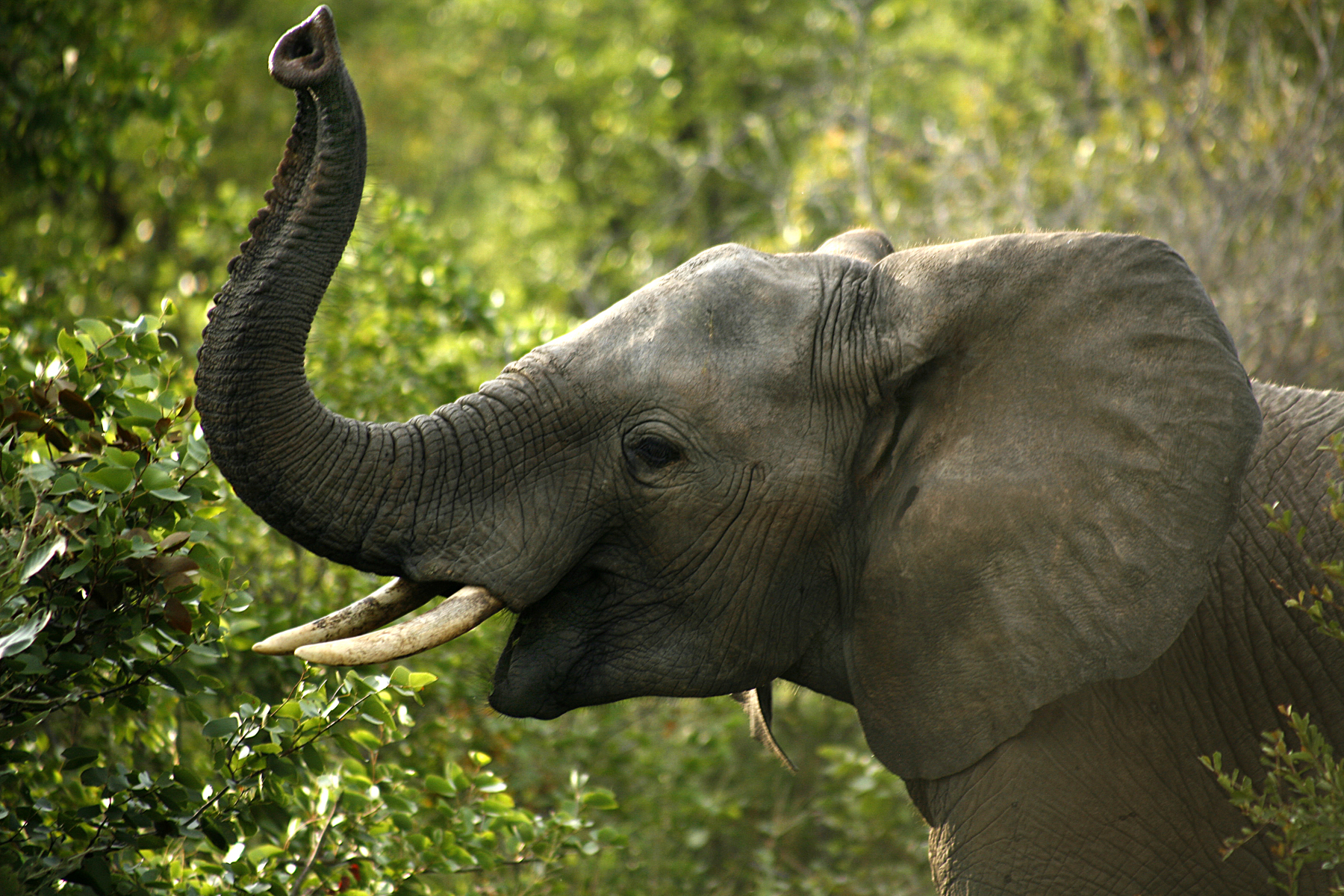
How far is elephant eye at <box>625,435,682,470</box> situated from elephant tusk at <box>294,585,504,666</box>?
0.46 meters

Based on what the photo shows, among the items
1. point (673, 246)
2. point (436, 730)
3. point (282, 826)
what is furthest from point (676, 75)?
point (282, 826)

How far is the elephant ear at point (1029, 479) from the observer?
2492 millimetres

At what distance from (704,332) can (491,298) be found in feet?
10.4

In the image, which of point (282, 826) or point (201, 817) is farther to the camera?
point (282, 826)

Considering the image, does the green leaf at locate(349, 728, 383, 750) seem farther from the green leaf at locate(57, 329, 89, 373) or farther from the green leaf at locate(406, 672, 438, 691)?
the green leaf at locate(57, 329, 89, 373)

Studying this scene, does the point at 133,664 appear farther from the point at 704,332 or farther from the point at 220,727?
the point at 704,332

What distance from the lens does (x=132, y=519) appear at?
9.07ft

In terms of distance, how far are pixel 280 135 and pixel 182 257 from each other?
245 centimetres

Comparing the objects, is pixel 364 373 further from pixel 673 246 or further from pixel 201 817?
pixel 673 246

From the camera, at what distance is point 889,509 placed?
9.02 feet

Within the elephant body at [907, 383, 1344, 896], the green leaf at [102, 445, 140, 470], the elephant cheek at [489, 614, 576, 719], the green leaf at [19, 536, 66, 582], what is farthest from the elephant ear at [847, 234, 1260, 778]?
the green leaf at [19, 536, 66, 582]

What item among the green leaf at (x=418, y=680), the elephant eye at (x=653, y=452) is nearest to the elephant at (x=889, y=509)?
the elephant eye at (x=653, y=452)

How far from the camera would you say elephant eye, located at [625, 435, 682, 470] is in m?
2.71

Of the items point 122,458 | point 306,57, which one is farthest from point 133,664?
point 306,57
